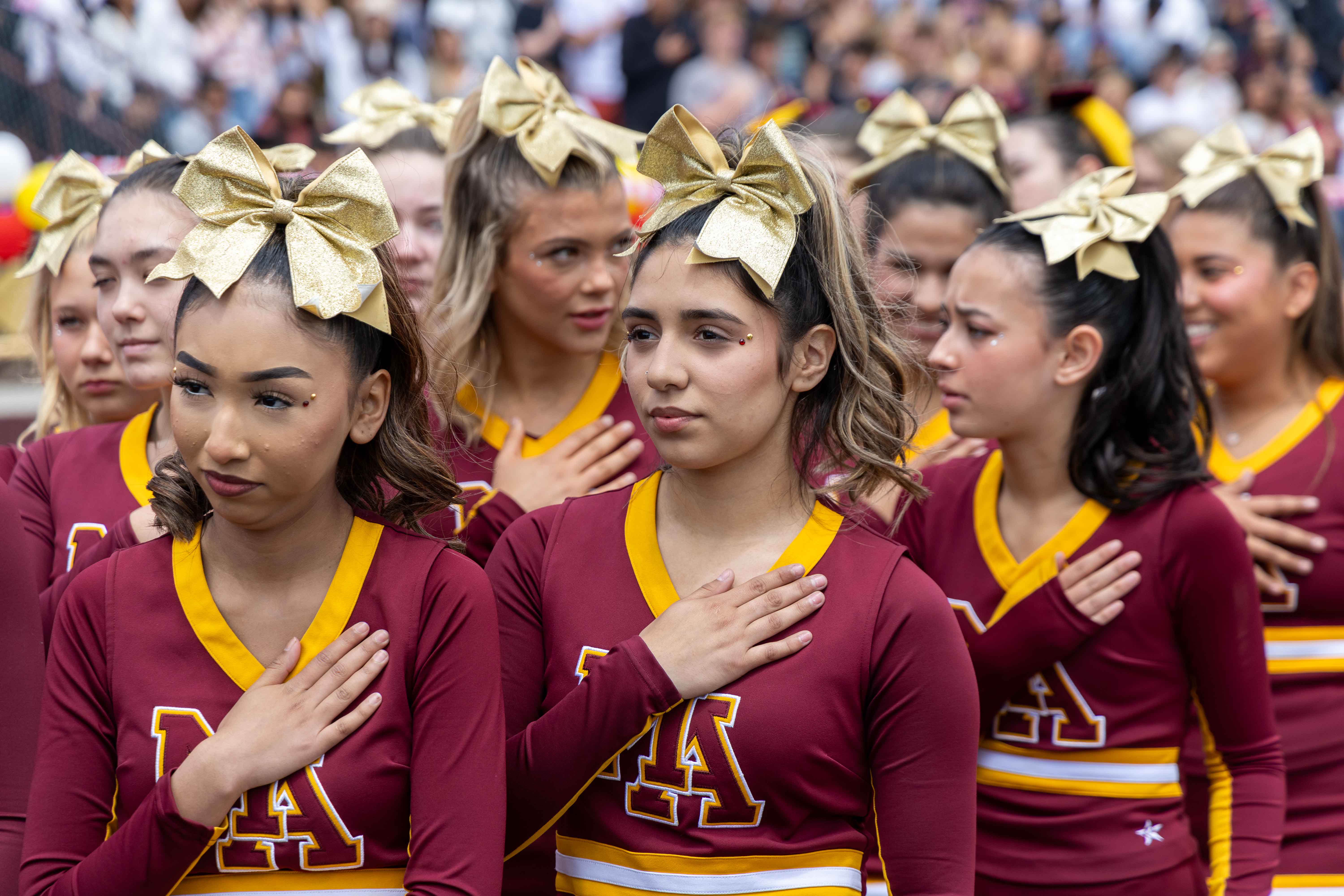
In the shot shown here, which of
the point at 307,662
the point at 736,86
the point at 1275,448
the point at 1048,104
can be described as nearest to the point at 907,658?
the point at 307,662

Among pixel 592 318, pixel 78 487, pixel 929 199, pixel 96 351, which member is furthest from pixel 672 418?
pixel 929 199

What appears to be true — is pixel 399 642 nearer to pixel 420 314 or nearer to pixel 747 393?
pixel 747 393

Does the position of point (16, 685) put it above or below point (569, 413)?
below

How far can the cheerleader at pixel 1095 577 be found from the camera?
2.67 m

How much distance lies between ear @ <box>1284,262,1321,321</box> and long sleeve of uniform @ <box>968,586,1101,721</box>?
138 centimetres

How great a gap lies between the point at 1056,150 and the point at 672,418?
10.2 ft

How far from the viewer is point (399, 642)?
206cm

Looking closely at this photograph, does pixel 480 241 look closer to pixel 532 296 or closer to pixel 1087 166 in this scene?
pixel 532 296

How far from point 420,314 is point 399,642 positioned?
1533mm

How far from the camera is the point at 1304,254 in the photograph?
11.7ft

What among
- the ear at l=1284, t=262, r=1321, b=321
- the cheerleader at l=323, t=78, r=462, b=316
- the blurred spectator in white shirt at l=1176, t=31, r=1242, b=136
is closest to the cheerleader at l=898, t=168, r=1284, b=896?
the ear at l=1284, t=262, r=1321, b=321

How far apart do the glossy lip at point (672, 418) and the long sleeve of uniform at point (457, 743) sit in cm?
37

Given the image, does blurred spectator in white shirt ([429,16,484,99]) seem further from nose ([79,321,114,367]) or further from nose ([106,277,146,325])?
nose ([106,277,146,325])

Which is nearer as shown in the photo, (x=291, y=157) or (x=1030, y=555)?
(x=1030, y=555)
